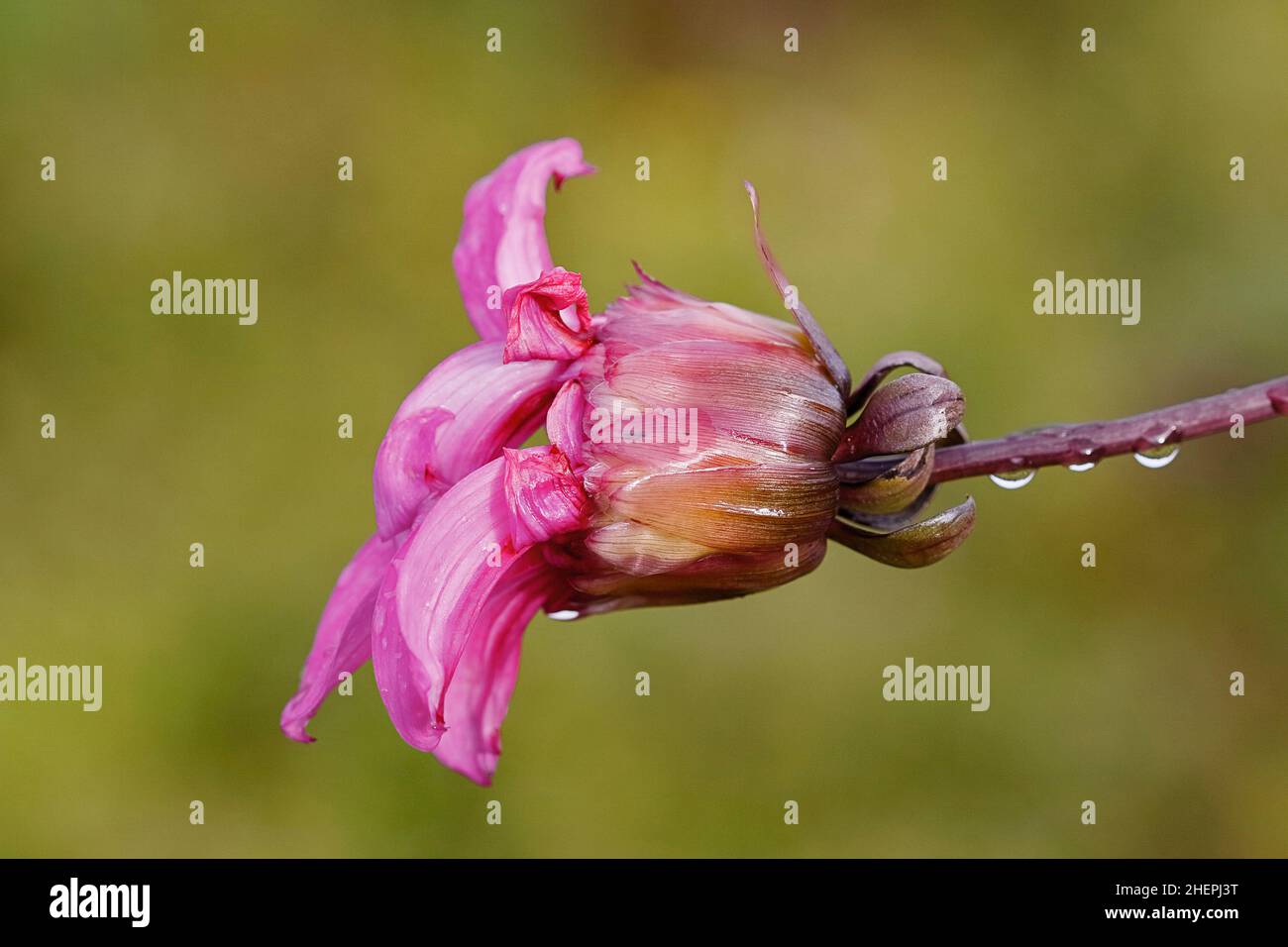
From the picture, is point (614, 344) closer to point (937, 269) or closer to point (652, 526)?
point (652, 526)

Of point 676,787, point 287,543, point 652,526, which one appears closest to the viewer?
point 652,526

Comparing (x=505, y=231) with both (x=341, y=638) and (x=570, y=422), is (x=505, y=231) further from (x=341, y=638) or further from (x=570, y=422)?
(x=341, y=638)

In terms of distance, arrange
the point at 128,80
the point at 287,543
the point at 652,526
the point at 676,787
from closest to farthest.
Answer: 1. the point at 652,526
2. the point at 676,787
3. the point at 287,543
4. the point at 128,80

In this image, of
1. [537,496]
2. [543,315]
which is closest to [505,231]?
[543,315]

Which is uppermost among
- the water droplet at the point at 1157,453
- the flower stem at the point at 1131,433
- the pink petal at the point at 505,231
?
the pink petal at the point at 505,231

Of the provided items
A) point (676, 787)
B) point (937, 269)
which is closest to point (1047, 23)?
point (937, 269)

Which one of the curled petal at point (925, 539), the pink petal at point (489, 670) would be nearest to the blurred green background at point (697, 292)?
A: the pink petal at point (489, 670)

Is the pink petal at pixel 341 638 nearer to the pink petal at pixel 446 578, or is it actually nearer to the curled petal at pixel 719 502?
the pink petal at pixel 446 578
